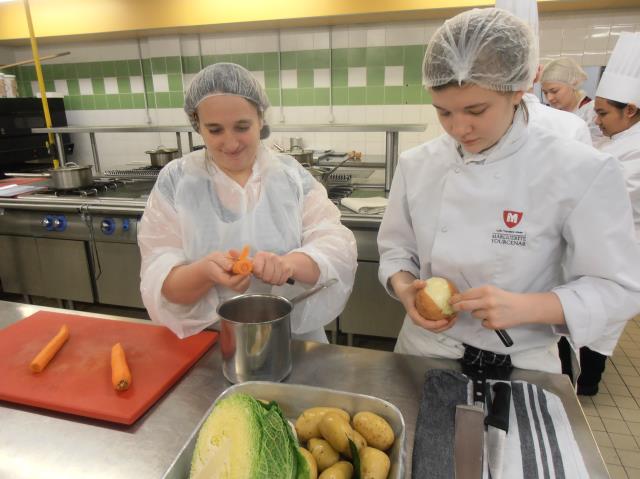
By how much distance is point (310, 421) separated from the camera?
2.41ft

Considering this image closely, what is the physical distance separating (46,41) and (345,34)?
2665 mm

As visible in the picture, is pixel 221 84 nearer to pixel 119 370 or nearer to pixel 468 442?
pixel 119 370

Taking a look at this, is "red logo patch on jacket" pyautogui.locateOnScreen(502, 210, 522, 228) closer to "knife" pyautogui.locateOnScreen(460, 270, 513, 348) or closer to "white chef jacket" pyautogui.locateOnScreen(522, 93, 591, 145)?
"knife" pyautogui.locateOnScreen(460, 270, 513, 348)

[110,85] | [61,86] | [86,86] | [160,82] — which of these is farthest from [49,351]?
[61,86]

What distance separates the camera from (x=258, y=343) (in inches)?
35.7

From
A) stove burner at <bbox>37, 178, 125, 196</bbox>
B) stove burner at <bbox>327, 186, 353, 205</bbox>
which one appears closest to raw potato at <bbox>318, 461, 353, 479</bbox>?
stove burner at <bbox>327, 186, 353, 205</bbox>

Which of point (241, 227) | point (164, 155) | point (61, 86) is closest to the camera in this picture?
point (241, 227)

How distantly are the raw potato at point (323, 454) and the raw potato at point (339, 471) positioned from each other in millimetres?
21

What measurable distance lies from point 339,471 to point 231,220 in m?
0.81

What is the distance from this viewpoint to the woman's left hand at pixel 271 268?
110 cm

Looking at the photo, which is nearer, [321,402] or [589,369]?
[321,402]

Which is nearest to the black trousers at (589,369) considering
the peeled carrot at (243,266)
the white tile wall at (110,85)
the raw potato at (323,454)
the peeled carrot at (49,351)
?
→ the peeled carrot at (243,266)

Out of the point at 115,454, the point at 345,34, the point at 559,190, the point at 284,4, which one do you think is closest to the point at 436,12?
the point at 345,34

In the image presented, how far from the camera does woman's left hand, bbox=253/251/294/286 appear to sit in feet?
3.60
